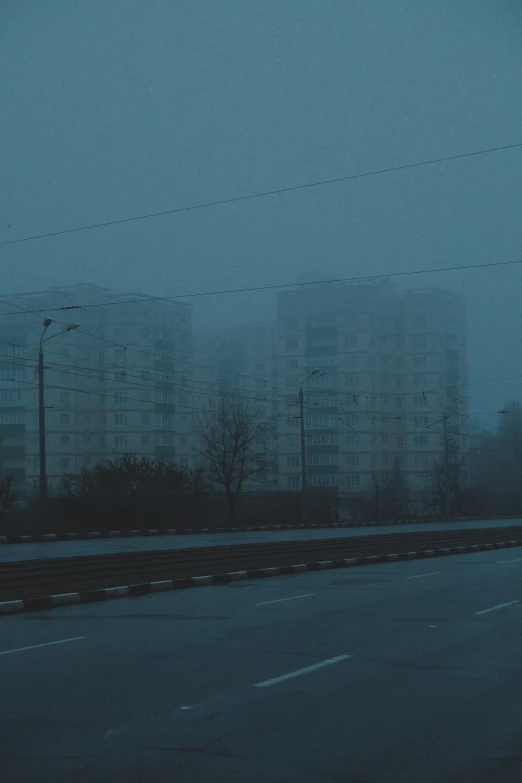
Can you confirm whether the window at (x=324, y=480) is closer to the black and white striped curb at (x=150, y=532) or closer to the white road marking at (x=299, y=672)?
the black and white striped curb at (x=150, y=532)

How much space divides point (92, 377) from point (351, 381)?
18421 millimetres

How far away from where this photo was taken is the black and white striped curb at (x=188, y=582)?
45.9 ft

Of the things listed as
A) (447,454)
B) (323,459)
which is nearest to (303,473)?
(323,459)

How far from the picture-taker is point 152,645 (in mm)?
10195

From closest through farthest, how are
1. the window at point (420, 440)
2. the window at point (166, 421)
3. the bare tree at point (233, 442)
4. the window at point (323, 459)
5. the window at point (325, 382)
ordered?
the window at point (166, 421)
the window at point (323, 459)
the window at point (325, 382)
the bare tree at point (233, 442)
the window at point (420, 440)

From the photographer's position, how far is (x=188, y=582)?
17344 mm

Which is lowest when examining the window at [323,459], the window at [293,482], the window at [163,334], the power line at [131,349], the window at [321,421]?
the window at [293,482]

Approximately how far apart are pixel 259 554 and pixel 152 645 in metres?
15.7

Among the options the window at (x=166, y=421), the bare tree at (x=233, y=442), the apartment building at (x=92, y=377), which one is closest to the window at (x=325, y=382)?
the bare tree at (x=233, y=442)

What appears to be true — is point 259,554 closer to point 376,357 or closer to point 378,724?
point 378,724

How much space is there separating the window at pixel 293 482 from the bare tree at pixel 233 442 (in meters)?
1.49

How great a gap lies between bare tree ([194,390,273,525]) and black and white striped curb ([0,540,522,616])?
1155 inches

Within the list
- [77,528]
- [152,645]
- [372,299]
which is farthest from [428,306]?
[152,645]

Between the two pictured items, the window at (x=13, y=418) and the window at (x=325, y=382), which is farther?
the window at (x=325, y=382)
